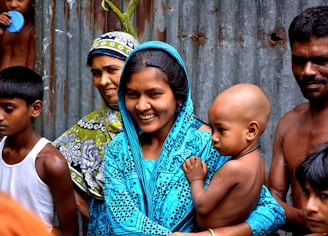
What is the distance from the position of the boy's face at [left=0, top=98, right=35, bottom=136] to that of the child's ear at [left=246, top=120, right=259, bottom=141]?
1329mm

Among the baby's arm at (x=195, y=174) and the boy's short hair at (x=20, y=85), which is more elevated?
the boy's short hair at (x=20, y=85)

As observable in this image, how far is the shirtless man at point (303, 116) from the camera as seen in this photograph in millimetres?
3072

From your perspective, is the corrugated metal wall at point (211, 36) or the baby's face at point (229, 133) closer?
the baby's face at point (229, 133)

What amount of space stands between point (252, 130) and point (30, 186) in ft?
4.19

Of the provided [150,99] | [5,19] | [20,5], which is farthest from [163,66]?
[20,5]

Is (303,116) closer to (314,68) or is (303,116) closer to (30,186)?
(314,68)

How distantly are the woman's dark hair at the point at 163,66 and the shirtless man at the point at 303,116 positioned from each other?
62 centimetres

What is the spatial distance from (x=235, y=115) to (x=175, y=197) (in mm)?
432

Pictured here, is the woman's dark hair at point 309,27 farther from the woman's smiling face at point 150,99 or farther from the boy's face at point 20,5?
the boy's face at point 20,5

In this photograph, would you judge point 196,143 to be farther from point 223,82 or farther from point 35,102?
point 223,82

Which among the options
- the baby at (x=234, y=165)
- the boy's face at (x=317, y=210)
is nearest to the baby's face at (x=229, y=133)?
the baby at (x=234, y=165)

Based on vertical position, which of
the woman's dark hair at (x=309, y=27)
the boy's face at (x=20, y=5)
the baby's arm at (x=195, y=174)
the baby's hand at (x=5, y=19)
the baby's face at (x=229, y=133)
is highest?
the boy's face at (x=20, y=5)

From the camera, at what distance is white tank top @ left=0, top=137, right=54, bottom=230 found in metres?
3.37

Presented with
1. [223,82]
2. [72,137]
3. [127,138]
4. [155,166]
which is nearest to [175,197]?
[155,166]
